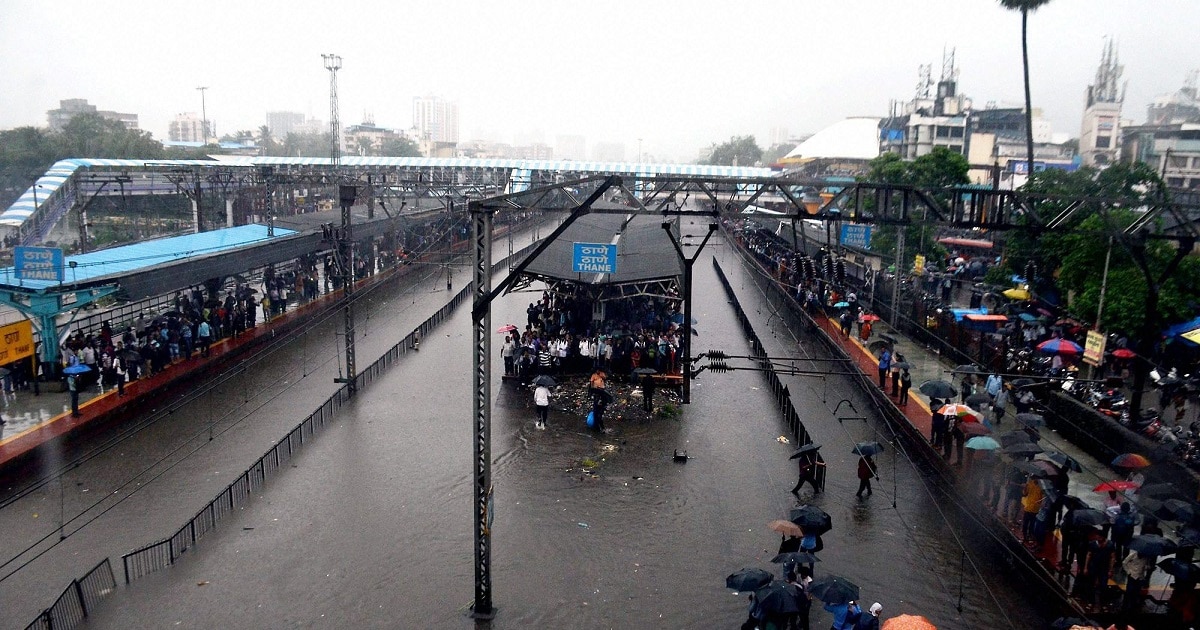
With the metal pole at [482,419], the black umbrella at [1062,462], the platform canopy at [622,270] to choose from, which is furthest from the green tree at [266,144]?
the black umbrella at [1062,462]

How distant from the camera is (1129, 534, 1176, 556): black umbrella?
9.35m

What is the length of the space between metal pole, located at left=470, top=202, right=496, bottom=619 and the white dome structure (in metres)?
67.4

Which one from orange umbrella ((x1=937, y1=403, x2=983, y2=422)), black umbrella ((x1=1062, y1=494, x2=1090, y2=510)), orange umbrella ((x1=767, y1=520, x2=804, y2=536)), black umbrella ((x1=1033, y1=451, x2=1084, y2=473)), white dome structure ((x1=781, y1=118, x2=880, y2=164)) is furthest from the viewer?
white dome structure ((x1=781, y1=118, x2=880, y2=164))

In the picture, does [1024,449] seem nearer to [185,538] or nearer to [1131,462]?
[1131,462]

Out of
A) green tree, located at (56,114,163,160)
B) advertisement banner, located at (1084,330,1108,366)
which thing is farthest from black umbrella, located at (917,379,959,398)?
green tree, located at (56,114,163,160)

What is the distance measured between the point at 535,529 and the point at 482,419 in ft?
9.55

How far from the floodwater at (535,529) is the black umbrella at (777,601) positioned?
1.50 m

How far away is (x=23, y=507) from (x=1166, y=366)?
76.1ft

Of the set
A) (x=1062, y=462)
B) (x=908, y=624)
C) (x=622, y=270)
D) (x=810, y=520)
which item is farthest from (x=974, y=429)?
(x=622, y=270)

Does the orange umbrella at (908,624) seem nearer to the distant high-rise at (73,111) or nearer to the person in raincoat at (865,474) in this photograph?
the person in raincoat at (865,474)

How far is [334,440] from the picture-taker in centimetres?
1622

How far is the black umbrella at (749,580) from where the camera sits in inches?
352

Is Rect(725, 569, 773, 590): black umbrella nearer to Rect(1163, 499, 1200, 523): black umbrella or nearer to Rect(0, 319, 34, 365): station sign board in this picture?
Rect(1163, 499, 1200, 523): black umbrella

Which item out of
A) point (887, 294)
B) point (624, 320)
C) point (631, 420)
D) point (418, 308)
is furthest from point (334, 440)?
point (887, 294)
